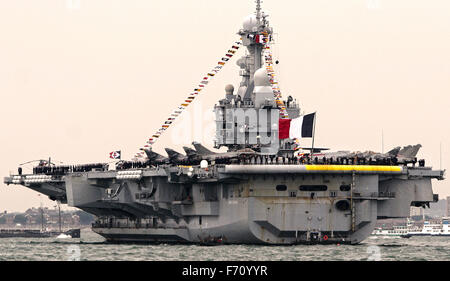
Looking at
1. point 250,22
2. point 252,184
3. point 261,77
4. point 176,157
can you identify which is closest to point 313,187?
point 252,184

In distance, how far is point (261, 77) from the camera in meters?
61.4

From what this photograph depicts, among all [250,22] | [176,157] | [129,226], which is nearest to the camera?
[176,157]

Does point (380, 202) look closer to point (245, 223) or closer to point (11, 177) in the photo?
point (245, 223)

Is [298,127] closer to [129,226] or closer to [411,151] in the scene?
[411,151]

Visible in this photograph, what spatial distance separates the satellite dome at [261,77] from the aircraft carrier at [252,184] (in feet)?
0.21

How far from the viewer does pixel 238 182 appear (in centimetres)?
5338

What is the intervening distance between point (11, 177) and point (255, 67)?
17239mm

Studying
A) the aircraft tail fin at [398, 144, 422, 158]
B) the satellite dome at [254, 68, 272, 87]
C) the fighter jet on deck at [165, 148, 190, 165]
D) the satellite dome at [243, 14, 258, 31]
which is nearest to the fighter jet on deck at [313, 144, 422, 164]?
the aircraft tail fin at [398, 144, 422, 158]

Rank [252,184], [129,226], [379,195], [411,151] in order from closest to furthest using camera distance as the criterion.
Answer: [252,184]
[379,195]
[411,151]
[129,226]

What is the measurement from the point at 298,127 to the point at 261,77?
20.8 ft

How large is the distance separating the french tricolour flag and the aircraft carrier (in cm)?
25

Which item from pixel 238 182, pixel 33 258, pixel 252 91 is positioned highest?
pixel 252 91
